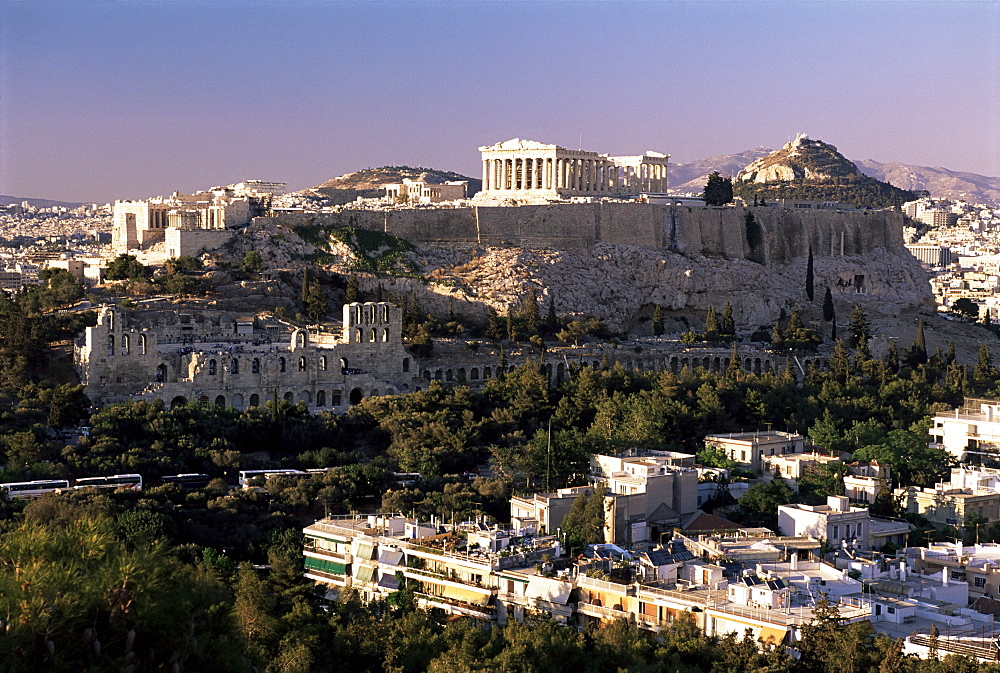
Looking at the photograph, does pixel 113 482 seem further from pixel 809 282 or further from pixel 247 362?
pixel 809 282

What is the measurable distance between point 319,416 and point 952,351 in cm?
2404

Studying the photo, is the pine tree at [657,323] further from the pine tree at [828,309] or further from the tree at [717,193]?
the tree at [717,193]

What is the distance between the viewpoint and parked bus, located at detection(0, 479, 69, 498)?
109ft

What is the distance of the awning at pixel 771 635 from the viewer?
973 inches

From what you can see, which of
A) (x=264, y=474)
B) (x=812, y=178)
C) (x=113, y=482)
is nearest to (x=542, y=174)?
(x=264, y=474)

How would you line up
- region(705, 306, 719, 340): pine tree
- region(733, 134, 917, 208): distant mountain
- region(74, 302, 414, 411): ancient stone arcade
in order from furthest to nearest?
region(733, 134, 917, 208): distant mountain → region(705, 306, 719, 340): pine tree → region(74, 302, 414, 411): ancient stone arcade

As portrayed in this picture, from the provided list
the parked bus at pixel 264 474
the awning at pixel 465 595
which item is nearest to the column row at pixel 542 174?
the parked bus at pixel 264 474

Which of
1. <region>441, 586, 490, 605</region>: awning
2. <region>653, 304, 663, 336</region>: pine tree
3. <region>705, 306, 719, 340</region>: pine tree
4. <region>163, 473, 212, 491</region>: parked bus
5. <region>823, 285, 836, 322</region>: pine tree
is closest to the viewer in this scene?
<region>441, 586, 490, 605</region>: awning

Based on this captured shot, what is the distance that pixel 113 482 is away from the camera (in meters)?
34.9

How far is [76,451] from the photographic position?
122 feet

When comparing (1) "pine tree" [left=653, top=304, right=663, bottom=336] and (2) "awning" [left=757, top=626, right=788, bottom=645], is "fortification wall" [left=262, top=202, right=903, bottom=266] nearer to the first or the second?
(1) "pine tree" [left=653, top=304, right=663, bottom=336]

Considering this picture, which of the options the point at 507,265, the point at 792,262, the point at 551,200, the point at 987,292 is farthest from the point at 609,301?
the point at 987,292

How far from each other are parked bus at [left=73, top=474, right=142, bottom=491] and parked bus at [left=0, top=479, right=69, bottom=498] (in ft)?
1.15

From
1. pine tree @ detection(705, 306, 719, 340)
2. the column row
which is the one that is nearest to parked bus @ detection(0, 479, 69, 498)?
pine tree @ detection(705, 306, 719, 340)
